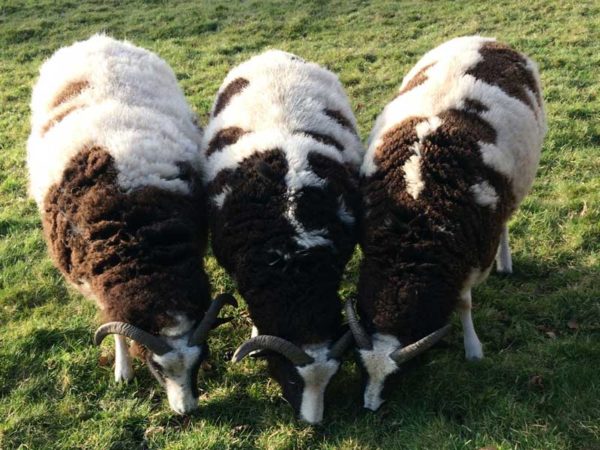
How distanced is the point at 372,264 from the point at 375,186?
0.61 metres

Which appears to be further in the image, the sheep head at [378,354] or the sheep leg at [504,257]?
the sheep leg at [504,257]

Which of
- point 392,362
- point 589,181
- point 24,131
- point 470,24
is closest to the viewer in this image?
point 392,362

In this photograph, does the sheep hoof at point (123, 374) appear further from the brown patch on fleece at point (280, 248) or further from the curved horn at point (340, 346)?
the curved horn at point (340, 346)

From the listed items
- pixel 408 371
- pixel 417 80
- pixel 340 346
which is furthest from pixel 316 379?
pixel 417 80

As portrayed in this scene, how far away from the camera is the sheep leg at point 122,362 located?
15.2ft

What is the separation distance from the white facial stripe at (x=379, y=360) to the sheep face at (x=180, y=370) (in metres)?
1.15

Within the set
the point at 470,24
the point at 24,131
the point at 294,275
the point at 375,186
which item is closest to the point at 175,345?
the point at 294,275

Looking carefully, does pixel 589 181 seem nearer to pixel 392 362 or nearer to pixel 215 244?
pixel 392 362

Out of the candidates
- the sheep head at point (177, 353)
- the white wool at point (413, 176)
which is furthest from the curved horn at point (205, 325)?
the white wool at point (413, 176)

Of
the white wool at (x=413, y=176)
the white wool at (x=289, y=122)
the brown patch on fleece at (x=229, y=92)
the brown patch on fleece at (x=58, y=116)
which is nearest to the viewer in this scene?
the white wool at (x=413, y=176)

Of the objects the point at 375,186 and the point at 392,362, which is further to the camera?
the point at 375,186

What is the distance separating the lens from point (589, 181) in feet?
21.6

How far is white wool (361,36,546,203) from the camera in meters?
4.66

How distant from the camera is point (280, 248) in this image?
4246mm
